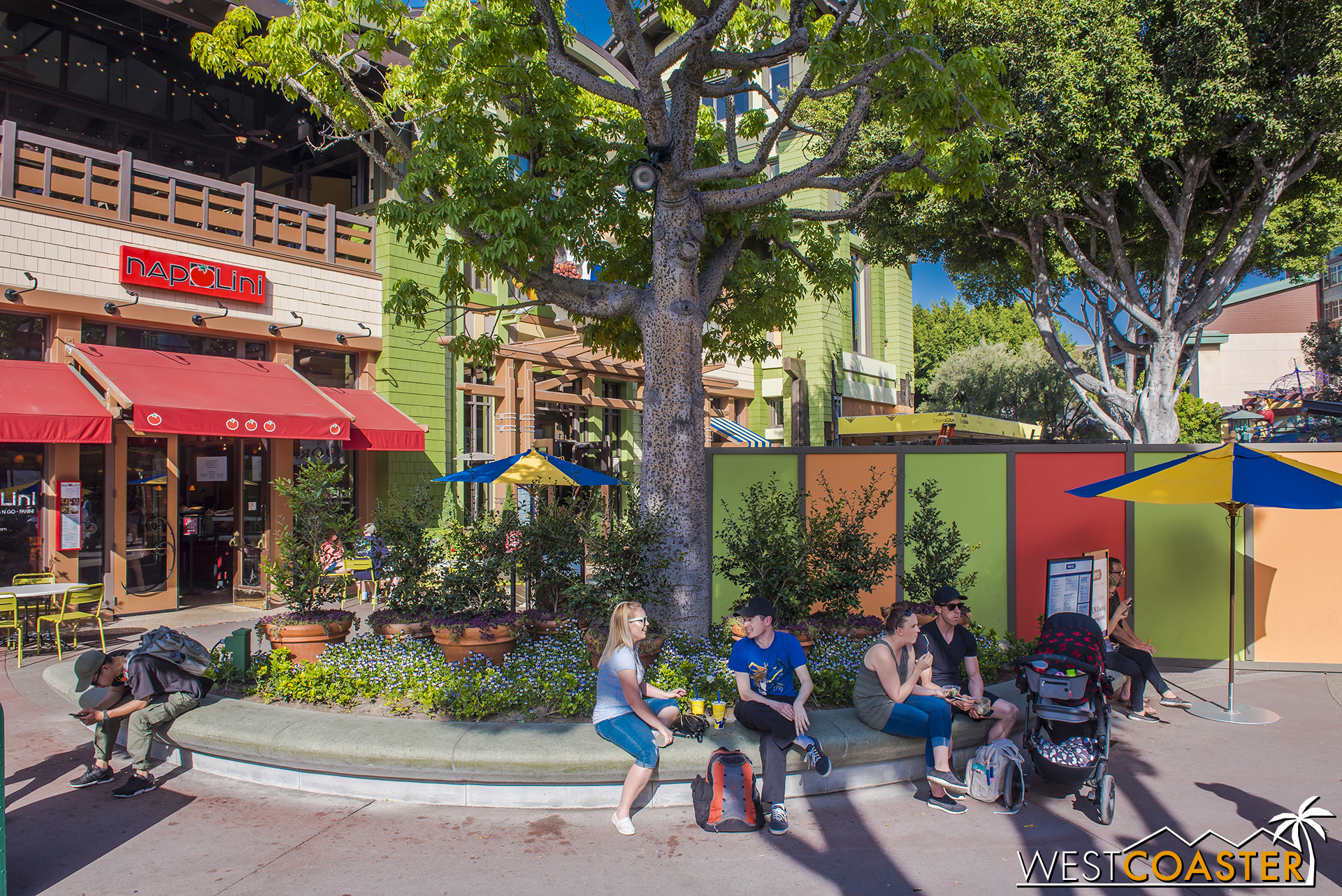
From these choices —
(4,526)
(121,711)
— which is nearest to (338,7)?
(121,711)

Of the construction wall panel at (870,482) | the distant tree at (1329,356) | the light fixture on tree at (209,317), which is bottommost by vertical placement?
the construction wall panel at (870,482)

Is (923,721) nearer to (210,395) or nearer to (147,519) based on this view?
(210,395)

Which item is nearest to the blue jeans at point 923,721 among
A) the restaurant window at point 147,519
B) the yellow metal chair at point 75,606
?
the yellow metal chair at point 75,606

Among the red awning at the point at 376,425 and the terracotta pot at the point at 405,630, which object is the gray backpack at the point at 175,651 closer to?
the terracotta pot at the point at 405,630

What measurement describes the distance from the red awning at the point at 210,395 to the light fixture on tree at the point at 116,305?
0.53m

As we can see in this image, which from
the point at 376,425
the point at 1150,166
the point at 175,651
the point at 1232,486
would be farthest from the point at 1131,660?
the point at 376,425

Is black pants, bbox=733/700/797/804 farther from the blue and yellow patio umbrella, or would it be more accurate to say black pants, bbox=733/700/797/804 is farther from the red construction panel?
the red construction panel

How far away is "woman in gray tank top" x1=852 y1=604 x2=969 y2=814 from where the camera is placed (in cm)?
495

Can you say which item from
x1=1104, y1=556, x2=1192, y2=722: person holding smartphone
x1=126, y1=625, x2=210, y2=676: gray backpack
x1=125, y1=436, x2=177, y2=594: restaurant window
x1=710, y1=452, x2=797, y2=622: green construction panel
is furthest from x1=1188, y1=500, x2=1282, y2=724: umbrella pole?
x1=125, y1=436, x2=177, y2=594: restaurant window

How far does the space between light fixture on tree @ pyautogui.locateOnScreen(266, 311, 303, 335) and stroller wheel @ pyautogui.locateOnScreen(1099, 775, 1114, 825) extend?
1290 centimetres

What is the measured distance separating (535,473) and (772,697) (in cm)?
630

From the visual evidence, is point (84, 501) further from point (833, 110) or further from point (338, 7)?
point (833, 110)

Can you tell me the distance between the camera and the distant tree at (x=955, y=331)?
146 feet

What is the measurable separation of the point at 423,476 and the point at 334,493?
283 inches
